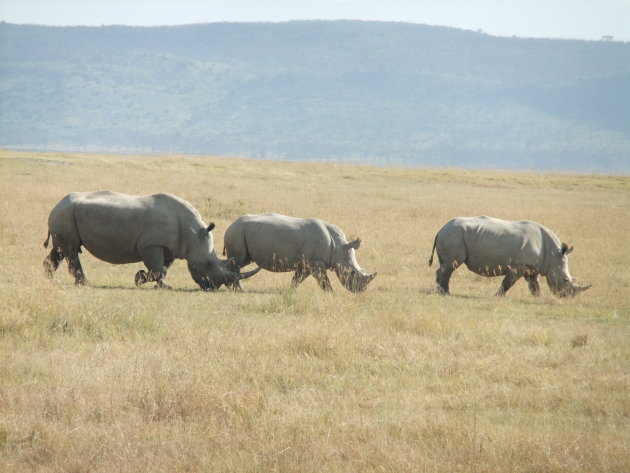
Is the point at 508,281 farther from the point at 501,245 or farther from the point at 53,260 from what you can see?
the point at 53,260

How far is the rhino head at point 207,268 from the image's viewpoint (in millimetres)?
15789

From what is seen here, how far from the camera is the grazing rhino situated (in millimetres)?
16391

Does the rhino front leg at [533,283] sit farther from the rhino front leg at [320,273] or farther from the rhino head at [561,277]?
the rhino front leg at [320,273]

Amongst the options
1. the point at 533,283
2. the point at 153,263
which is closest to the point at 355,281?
the point at 533,283

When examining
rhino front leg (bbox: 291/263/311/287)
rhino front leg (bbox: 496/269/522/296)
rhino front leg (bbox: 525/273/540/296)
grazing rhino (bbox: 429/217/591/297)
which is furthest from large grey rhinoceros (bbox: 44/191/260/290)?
rhino front leg (bbox: 525/273/540/296)

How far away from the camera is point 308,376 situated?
9352 mm

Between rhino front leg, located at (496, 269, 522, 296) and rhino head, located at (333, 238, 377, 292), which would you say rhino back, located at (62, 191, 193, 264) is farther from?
rhino front leg, located at (496, 269, 522, 296)

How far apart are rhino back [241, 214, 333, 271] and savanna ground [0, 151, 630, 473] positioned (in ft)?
2.19

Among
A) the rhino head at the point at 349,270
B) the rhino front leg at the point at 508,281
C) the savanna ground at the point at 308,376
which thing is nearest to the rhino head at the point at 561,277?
the savanna ground at the point at 308,376

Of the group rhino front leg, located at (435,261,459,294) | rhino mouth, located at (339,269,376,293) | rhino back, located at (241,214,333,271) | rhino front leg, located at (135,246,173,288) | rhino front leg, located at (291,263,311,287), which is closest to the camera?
rhino front leg, located at (135,246,173,288)

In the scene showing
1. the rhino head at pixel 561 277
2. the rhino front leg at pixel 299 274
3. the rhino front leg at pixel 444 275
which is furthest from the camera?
the rhino front leg at pixel 444 275

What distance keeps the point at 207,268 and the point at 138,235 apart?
4.03 feet

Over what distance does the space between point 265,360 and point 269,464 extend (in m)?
2.84

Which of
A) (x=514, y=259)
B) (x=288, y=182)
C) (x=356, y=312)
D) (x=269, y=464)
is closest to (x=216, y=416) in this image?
(x=269, y=464)
